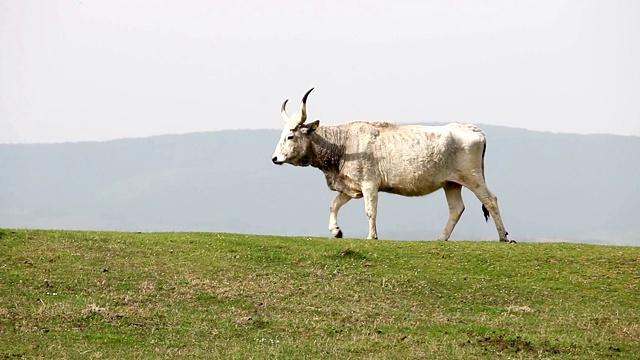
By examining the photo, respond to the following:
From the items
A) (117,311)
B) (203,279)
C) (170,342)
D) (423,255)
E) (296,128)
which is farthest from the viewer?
(296,128)

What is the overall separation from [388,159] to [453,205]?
6.64ft

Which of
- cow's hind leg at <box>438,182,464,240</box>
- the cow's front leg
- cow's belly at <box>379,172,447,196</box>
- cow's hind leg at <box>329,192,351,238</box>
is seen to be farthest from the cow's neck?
cow's hind leg at <box>438,182,464,240</box>

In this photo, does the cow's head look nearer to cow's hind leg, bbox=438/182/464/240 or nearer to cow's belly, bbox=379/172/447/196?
cow's belly, bbox=379/172/447/196

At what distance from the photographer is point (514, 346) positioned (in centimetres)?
1986

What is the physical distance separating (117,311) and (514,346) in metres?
6.84

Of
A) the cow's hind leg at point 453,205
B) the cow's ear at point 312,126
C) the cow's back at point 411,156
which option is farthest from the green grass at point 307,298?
the cow's ear at point 312,126

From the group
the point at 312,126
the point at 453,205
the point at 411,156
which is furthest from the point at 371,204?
the point at 312,126

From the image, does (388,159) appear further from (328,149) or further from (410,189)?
(328,149)

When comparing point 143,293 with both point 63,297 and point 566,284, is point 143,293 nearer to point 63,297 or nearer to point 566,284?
point 63,297

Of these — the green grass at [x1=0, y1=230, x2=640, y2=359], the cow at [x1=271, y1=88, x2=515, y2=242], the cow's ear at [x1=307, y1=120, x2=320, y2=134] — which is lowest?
the green grass at [x1=0, y1=230, x2=640, y2=359]

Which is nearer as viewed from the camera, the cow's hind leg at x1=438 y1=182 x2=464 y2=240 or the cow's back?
the cow's back

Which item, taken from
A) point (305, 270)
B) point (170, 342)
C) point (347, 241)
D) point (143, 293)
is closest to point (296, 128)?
point (347, 241)

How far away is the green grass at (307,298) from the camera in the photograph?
19.6 meters

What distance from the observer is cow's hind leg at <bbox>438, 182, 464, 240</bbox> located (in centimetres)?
2844
